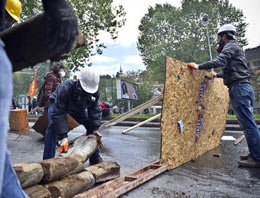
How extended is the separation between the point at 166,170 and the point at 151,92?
24.0 m

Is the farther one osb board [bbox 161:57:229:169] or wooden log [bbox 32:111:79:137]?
wooden log [bbox 32:111:79:137]

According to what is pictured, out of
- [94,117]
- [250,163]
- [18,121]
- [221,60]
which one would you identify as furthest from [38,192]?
[18,121]

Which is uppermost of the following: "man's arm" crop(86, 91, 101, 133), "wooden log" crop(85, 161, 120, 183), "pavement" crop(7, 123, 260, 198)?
"man's arm" crop(86, 91, 101, 133)

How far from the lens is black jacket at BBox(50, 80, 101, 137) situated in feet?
11.6

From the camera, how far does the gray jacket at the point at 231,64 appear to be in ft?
13.1

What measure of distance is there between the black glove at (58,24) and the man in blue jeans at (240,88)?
10.4ft

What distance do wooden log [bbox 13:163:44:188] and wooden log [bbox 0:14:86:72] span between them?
4.19 feet

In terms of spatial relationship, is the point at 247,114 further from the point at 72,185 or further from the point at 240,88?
the point at 72,185

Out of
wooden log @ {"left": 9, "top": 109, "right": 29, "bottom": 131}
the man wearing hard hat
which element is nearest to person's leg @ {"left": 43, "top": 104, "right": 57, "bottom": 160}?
the man wearing hard hat

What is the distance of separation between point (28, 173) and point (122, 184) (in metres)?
1.14

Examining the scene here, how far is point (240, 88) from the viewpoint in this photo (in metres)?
3.96

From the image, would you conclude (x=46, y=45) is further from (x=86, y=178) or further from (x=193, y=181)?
(x=193, y=181)

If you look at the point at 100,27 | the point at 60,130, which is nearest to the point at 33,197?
the point at 60,130

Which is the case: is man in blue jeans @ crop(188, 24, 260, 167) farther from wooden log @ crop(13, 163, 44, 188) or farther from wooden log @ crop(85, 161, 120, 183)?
wooden log @ crop(13, 163, 44, 188)
